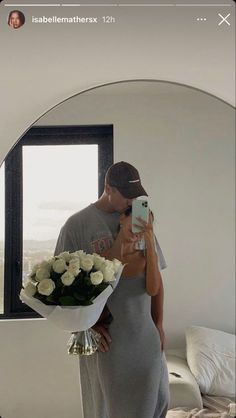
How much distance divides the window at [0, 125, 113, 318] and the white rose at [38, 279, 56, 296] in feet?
0.19

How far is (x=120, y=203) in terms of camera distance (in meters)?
0.65

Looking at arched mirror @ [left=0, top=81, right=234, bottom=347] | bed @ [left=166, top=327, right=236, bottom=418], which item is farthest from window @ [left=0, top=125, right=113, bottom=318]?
bed @ [left=166, top=327, right=236, bottom=418]

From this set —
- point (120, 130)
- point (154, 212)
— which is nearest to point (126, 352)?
point (154, 212)

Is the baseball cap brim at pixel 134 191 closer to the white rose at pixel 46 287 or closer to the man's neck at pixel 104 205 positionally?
the man's neck at pixel 104 205

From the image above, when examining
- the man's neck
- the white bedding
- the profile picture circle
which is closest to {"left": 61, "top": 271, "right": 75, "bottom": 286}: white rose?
the man's neck

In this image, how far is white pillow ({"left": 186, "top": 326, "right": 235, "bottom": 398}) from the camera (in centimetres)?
66

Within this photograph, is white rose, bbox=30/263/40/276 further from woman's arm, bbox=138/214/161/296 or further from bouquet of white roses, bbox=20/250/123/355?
woman's arm, bbox=138/214/161/296

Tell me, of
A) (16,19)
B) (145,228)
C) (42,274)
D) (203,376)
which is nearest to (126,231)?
(145,228)

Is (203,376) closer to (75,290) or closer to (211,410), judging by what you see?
(211,410)

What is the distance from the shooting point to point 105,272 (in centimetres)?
61

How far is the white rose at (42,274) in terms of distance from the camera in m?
0.62

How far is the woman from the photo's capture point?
2.07ft

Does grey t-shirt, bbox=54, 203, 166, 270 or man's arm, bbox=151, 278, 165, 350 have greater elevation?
grey t-shirt, bbox=54, 203, 166, 270

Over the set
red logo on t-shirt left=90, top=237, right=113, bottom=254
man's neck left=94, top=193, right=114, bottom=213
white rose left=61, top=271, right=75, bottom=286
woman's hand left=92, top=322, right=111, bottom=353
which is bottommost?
woman's hand left=92, top=322, right=111, bottom=353
